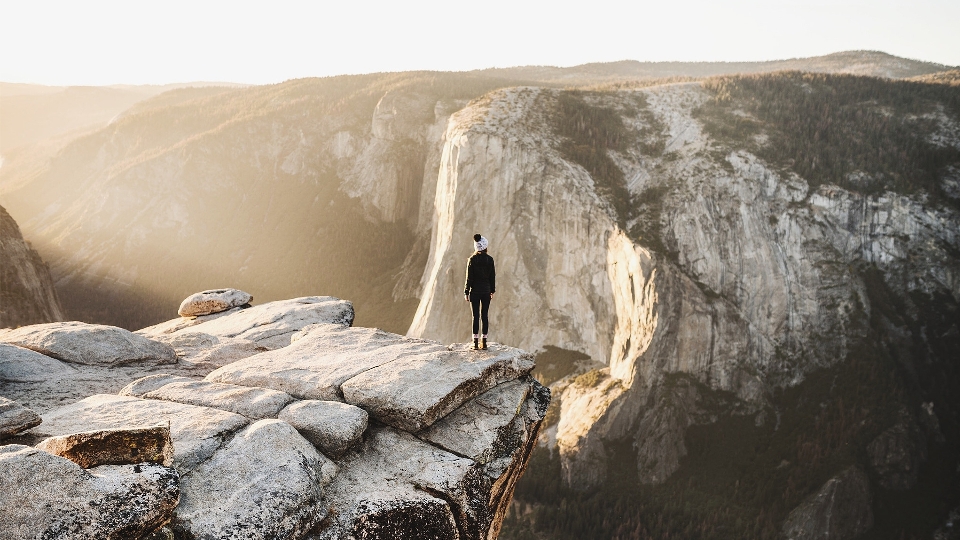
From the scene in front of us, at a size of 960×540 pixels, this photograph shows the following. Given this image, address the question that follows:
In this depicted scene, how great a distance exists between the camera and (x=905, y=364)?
133ft

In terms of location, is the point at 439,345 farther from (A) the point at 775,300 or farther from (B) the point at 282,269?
(B) the point at 282,269

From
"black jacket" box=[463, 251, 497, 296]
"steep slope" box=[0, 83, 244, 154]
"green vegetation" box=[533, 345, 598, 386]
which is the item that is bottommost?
"green vegetation" box=[533, 345, 598, 386]

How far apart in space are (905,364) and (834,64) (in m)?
95.7

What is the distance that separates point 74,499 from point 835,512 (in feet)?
131

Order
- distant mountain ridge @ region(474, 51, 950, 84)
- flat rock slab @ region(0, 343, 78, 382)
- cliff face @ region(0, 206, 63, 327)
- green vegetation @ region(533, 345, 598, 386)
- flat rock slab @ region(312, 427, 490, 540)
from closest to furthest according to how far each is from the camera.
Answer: flat rock slab @ region(312, 427, 490, 540) → flat rock slab @ region(0, 343, 78, 382) → cliff face @ region(0, 206, 63, 327) → green vegetation @ region(533, 345, 598, 386) → distant mountain ridge @ region(474, 51, 950, 84)

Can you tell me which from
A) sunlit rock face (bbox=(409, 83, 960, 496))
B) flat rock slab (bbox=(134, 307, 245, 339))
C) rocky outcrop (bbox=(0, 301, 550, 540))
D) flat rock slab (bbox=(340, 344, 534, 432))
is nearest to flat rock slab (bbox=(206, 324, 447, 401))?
A: rocky outcrop (bbox=(0, 301, 550, 540))

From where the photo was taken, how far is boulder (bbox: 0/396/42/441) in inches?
400

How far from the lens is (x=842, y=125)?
172 feet

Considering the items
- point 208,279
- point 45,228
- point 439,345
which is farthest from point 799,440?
point 45,228

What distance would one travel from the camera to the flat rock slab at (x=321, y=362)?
13.7m

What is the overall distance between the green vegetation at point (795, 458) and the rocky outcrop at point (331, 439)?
2462 centimetres

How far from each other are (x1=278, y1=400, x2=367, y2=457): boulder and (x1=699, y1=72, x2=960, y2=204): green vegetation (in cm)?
4622

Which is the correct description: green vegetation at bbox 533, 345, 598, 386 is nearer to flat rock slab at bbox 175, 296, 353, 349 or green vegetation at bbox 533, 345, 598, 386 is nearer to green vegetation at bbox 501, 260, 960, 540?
green vegetation at bbox 501, 260, 960, 540

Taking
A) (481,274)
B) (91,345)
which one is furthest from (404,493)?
(91,345)
